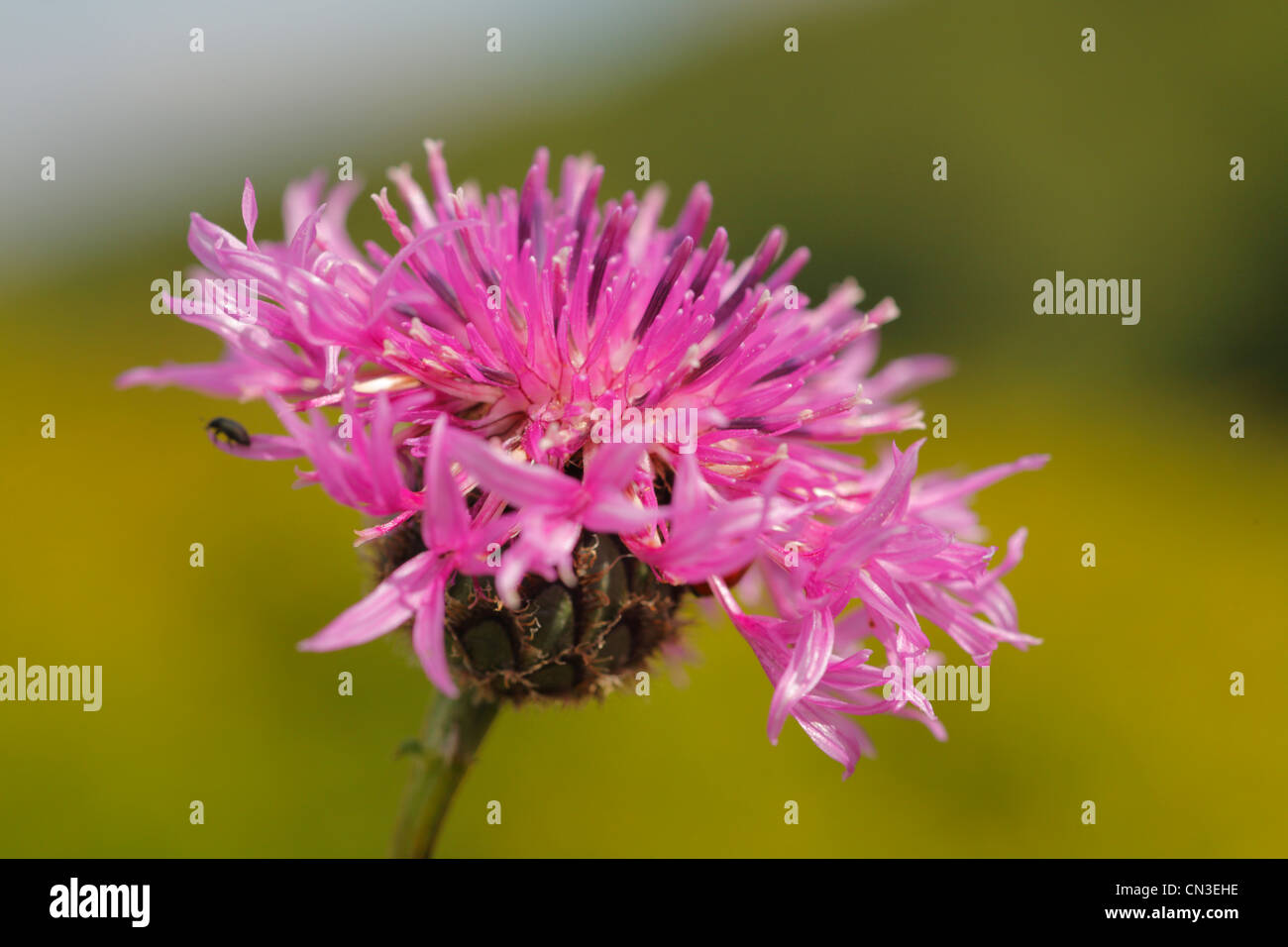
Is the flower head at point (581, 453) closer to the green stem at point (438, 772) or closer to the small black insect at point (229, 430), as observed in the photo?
the small black insect at point (229, 430)

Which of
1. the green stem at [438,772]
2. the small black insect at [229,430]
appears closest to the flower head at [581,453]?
the small black insect at [229,430]

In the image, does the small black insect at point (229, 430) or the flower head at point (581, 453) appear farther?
the small black insect at point (229, 430)

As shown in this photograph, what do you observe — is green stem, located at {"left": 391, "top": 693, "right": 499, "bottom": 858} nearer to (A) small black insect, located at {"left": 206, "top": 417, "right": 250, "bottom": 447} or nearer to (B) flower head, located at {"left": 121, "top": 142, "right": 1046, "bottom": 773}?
(B) flower head, located at {"left": 121, "top": 142, "right": 1046, "bottom": 773}

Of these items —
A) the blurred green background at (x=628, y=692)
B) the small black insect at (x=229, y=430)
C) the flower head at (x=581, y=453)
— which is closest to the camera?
the flower head at (x=581, y=453)
